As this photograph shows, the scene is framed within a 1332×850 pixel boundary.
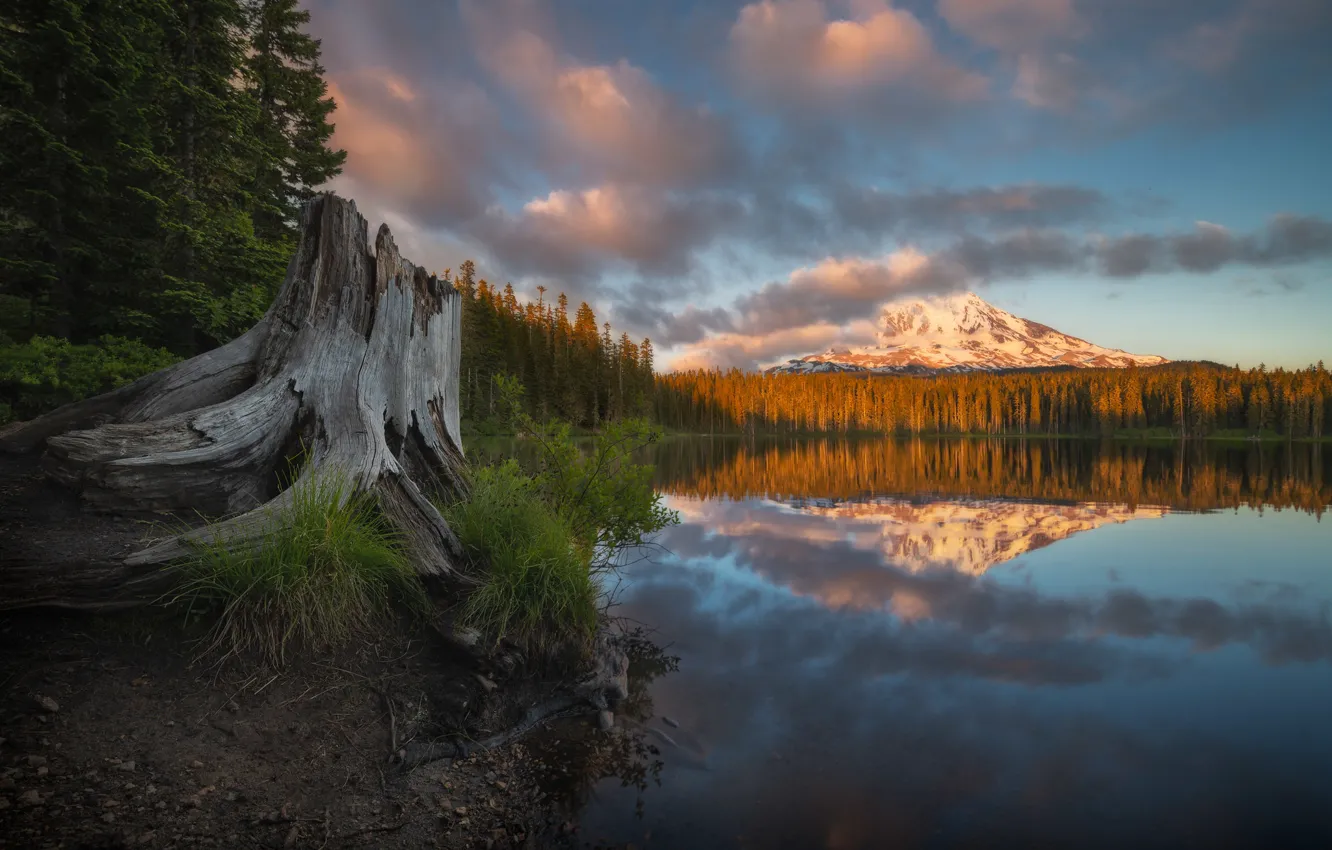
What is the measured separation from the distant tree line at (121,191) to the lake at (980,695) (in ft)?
36.6

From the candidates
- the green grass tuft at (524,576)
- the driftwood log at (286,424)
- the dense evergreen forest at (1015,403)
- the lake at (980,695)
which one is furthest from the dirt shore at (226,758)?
the dense evergreen forest at (1015,403)

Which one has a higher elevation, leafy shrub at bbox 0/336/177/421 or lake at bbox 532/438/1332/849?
leafy shrub at bbox 0/336/177/421

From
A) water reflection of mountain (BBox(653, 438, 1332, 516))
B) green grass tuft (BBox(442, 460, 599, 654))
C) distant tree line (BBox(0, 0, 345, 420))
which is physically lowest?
water reflection of mountain (BBox(653, 438, 1332, 516))

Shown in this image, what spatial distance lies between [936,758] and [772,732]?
1.44m

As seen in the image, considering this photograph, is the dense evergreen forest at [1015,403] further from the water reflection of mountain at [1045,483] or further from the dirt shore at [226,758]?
the dirt shore at [226,758]

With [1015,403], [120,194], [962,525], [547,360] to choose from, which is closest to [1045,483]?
[962,525]

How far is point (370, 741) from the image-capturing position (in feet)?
13.0

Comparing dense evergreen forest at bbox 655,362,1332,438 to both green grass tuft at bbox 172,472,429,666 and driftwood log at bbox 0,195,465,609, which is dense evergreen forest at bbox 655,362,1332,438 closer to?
driftwood log at bbox 0,195,465,609

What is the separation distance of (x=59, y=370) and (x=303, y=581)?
987cm

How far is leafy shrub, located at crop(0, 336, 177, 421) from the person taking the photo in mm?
9289

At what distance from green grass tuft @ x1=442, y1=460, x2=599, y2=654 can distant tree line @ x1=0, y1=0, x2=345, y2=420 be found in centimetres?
878

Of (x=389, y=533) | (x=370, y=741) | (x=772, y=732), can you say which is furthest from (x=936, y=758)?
(x=389, y=533)

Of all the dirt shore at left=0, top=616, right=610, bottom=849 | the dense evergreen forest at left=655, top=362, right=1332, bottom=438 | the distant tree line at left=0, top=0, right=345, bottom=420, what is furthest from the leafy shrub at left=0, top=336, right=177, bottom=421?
the dense evergreen forest at left=655, top=362, right=1332, bottom=438

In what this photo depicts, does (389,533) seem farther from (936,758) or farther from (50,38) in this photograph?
(50,38)
